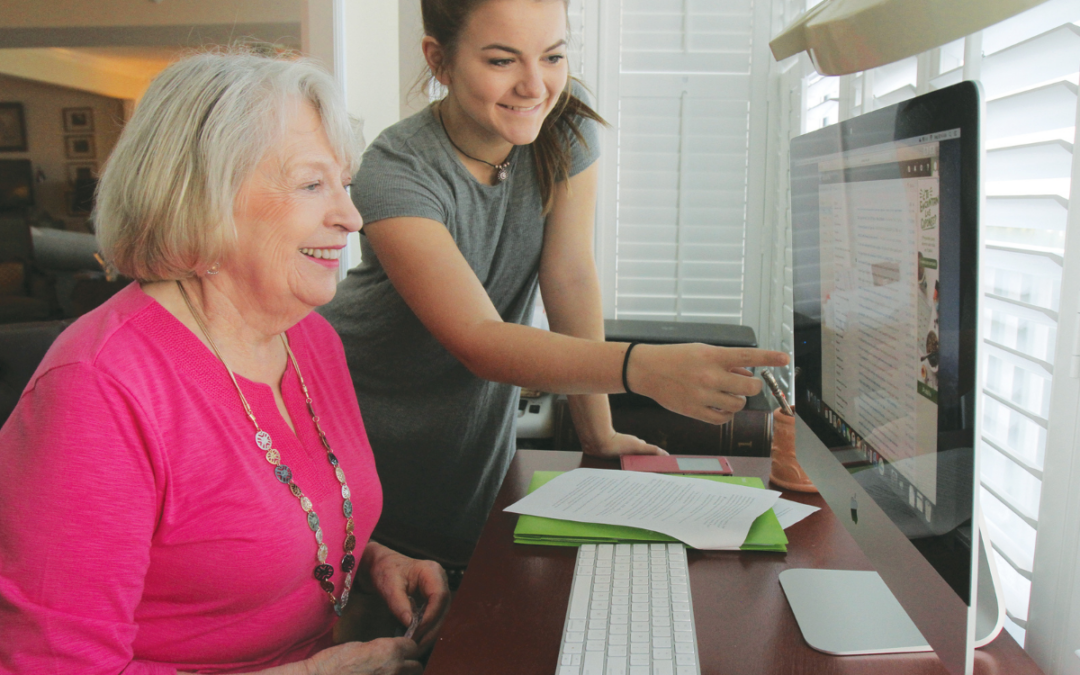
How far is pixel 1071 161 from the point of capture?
0.74 m

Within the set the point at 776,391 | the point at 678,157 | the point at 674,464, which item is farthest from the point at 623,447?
the point at 678,157

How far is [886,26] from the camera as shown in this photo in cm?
65

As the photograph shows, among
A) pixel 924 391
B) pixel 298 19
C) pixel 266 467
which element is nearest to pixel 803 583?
pixel 924 391

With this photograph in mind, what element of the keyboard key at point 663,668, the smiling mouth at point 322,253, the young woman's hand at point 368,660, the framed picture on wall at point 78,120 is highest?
the framed picture on wall at point 78,120

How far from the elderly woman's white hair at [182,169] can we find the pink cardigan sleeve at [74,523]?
0.60ft

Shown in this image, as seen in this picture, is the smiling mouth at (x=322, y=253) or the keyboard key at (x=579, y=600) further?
the smiling mouth at (x=322, y=253)

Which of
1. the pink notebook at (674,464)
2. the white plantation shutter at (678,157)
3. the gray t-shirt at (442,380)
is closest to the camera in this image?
the pink notebook at (674,464)

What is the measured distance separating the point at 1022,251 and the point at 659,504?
556 mm

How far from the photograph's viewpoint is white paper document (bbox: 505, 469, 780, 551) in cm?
102

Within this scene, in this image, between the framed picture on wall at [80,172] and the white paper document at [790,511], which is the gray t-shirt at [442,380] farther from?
the framed picture on wall at [80,172]

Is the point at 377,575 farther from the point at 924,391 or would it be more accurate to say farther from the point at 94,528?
the point at 924,391

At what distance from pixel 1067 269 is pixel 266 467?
893 mm

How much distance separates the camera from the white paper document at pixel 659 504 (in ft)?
3.34

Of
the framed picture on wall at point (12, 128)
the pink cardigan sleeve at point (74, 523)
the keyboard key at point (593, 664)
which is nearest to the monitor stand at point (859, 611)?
the keyboard key at point (593, 664)
